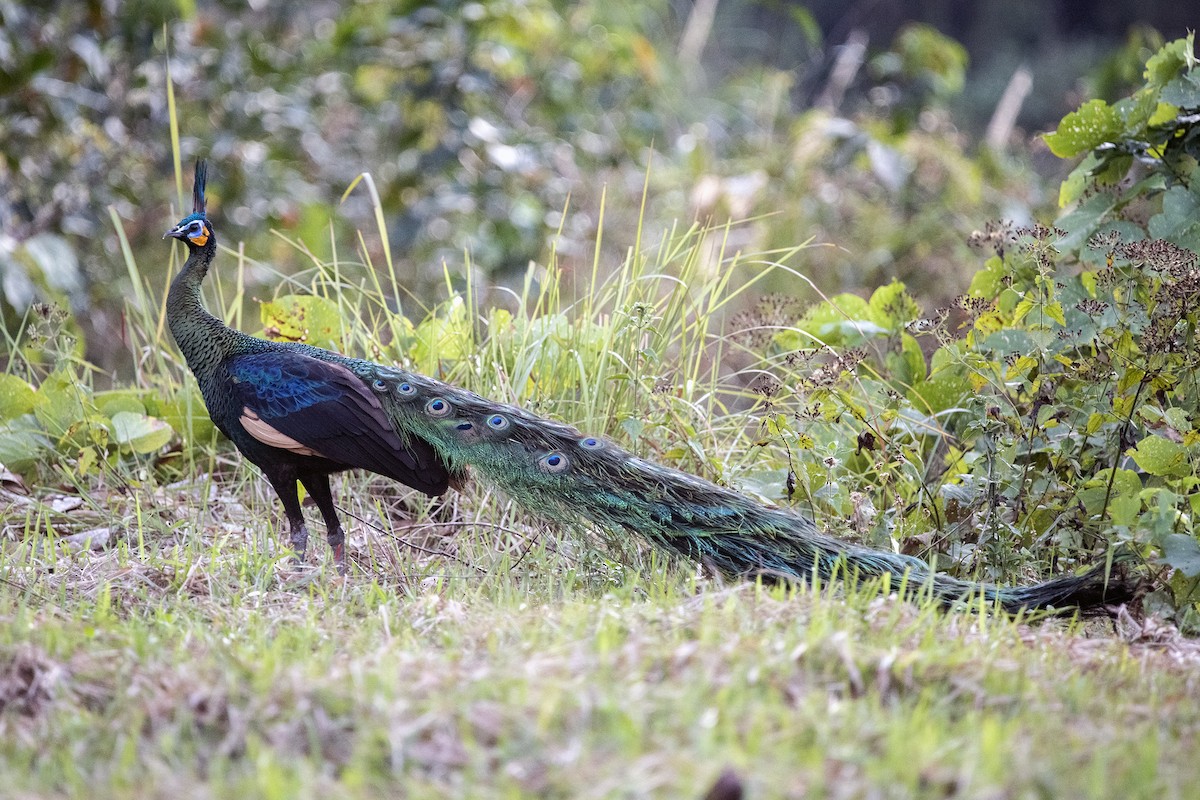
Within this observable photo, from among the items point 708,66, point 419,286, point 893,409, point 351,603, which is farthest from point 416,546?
point 708,66

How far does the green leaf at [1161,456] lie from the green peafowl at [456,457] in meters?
0.51

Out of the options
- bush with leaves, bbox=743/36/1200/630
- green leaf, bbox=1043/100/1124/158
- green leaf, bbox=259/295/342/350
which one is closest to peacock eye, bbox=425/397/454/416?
bush with leaves, bbox=743/36/1200/630

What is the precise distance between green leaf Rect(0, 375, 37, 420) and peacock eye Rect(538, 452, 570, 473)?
6.79ft

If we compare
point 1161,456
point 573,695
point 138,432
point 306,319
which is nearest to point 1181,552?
point 1161,456

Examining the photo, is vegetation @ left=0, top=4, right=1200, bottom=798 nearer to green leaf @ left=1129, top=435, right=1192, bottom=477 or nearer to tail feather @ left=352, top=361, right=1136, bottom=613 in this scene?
green leaf @ left=1129, top=435, right=1192, bottom=477

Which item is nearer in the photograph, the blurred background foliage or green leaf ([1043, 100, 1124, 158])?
green leaf ([1043, 100, 1124, 158])

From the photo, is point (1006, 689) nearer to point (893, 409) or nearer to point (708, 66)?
point (893, 409)

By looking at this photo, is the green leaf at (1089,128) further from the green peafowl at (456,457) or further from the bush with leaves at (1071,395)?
the green peafowl at (456,457)

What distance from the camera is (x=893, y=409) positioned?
3.52 m

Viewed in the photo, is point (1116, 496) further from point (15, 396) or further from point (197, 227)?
point (15, 396)

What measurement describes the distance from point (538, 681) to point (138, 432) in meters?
2.50

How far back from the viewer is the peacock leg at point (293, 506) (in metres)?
3.52

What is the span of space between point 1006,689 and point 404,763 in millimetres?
1148

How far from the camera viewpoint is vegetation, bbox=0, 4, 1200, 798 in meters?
2.06
